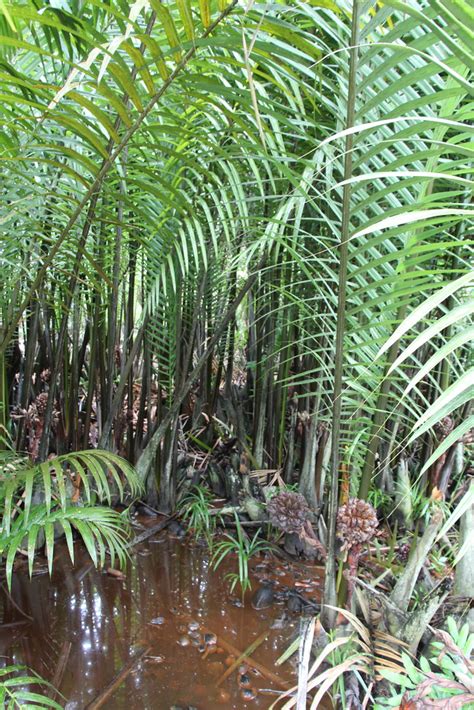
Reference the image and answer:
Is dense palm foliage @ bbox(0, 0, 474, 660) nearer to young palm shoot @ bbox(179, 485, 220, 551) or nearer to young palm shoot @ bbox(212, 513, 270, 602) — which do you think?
young palm shoot @ bbox(179, 485, 220, 551)

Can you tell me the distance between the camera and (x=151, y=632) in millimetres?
1028

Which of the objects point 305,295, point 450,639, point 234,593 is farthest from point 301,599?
point 305,295

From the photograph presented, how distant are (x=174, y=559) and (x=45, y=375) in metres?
0.93

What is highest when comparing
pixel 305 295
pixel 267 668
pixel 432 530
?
pixel 305 295

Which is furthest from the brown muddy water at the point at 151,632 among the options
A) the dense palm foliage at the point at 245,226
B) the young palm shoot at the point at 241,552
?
the dense palm foliage at the point at 245,226

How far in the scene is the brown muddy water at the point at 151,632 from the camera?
0.87 m

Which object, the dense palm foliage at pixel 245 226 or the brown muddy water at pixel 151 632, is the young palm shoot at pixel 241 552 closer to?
the brown muddy water at pixel 151 632

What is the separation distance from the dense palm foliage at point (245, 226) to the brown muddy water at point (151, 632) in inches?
11.3

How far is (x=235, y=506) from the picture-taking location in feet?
5.31

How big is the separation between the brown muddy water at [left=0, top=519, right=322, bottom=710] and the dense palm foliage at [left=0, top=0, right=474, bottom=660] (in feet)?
0.94

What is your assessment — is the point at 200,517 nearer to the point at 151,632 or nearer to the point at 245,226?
the point at 151,632

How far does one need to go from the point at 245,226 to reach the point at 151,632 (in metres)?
0.97

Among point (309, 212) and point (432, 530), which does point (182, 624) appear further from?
point (309, 212)

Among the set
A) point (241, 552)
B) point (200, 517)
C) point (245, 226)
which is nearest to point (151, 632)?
point (241, 552)
